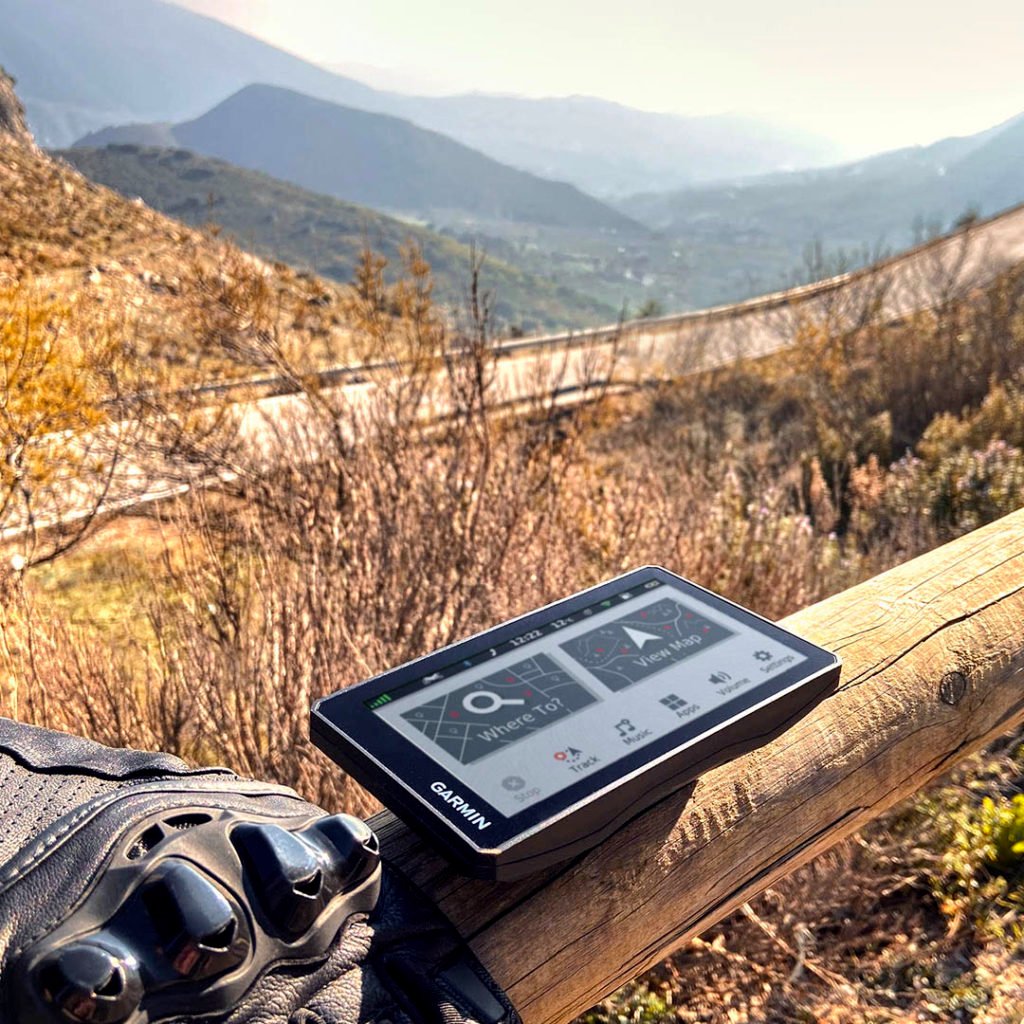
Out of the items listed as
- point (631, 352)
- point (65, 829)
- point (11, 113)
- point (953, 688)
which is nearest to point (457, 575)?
point (953, 688)

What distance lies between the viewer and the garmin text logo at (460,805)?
1.07 m

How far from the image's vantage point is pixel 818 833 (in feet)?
5.39

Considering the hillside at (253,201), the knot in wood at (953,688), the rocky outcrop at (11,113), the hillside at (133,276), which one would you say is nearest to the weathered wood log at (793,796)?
the knot in wood at (953,688)

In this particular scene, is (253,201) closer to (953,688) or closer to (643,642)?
(953,688)

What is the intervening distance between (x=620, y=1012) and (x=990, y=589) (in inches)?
59.8

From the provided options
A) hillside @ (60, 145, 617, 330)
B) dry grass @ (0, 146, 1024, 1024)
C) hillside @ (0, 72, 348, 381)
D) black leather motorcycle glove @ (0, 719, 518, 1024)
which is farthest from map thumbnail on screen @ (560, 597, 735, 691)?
hillside @ (60, 145, 617, 330)

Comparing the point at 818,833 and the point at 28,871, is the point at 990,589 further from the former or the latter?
the point at 28,871

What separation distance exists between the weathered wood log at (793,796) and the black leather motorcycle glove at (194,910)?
14 cm

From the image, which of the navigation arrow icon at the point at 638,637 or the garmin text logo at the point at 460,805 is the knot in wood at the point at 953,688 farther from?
the garmin text logo at the point at 460,805

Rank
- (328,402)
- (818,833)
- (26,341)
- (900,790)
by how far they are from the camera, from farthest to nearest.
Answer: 1. (328,402)
2. (26,341)
3. (900,790)
4. (818,833)

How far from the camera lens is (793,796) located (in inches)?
61.3

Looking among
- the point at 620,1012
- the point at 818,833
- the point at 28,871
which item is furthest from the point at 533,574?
the point at 28,871

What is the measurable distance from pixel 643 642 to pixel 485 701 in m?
0.31

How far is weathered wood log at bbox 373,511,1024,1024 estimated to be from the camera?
1.21 m
